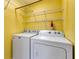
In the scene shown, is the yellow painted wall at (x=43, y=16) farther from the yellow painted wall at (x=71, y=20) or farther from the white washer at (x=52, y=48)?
the yellow painted wall at (x=71, y=20)

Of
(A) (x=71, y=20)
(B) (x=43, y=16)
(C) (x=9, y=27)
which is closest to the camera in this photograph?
(A) (x=71, y=20)

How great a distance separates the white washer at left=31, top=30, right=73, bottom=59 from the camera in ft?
4.24

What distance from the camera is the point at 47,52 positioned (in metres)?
1.55

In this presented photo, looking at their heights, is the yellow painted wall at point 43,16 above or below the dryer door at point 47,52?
above

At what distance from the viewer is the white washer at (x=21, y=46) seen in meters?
2.05

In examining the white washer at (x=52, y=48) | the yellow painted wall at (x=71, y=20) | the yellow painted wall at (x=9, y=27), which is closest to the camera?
the yellow painted wall at (x=71, y=20)

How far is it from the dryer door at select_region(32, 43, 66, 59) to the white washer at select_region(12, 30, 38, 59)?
276 mm

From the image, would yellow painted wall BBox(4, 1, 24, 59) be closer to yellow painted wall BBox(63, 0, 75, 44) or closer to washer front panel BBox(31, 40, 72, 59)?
washer front panel BBox(31, 40, 72, 59)

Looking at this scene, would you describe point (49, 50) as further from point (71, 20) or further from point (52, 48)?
point (71, 20)

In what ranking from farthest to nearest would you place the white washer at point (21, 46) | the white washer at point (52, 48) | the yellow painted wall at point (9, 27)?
1. the yellow painted wall at point (9, 27)
2. the white washer at point (21, 46)
3. the white washer at point (52, 48)

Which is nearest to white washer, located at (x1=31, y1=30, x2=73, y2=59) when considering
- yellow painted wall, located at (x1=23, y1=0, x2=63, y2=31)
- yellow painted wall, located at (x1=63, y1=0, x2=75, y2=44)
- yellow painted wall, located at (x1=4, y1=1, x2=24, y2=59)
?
yellow painted wall, located at (x1=63, y1=0, x2=75, y2=44)

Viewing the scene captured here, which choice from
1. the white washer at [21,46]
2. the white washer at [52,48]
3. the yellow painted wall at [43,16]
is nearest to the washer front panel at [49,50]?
→ the white washer at [52,48]

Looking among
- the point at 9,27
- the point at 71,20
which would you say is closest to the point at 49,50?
the point at 71,20

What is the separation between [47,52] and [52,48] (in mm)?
152
